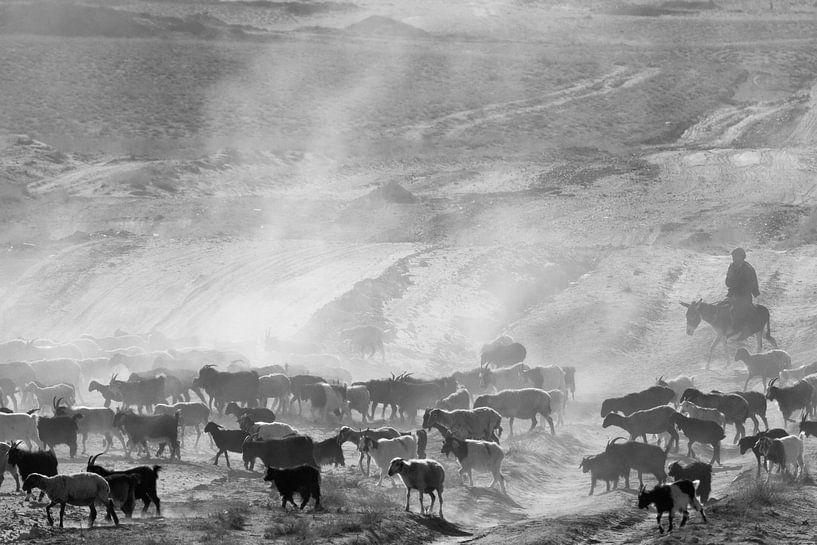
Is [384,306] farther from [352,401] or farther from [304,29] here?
[304,29]

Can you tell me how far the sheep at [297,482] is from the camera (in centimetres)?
2050

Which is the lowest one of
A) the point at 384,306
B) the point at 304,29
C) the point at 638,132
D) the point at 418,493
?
the point at 418,493

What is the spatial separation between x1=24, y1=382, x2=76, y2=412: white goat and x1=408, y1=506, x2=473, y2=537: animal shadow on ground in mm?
11138

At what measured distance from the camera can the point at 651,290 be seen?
45250mm

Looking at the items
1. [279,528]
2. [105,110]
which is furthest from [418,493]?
[105,110]

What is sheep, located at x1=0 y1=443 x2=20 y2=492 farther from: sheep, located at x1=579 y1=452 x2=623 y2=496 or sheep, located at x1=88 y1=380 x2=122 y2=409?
sheep, located at x1=579 y1=452 x2=623 y2=496

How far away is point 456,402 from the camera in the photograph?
29.4 metres

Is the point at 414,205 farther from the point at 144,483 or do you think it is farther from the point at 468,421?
the point at 144,483

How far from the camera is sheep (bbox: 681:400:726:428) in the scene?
2742 cm

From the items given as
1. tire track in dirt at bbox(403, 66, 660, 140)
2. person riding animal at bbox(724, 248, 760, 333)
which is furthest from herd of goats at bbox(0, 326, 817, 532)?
tire track in dirt at bbox(403, 66, 660, 140)

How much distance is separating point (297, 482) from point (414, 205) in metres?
40.7

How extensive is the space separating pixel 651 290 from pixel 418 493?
949 inches

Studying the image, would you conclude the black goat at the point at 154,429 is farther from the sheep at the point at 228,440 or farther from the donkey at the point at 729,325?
the donkey at the point at 729,325

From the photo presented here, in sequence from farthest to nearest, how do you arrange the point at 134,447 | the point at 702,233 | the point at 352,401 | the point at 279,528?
the point at 702,233
the point at 352,401
the point at 134,447
the point at 279,528
